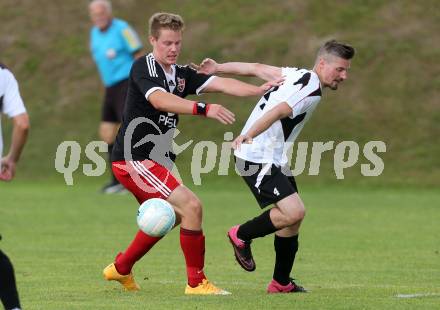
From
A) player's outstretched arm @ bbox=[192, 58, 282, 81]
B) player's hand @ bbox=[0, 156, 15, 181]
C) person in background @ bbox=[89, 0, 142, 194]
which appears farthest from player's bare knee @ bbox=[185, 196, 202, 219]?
person in background @ bbox=[89, 0, 142, 194]

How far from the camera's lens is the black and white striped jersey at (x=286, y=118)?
8.85 meters

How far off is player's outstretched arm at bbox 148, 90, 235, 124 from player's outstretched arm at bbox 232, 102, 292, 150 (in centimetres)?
25

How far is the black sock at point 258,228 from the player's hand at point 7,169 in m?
2.48

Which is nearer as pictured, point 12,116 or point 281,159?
point 12,116

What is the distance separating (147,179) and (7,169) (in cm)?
184

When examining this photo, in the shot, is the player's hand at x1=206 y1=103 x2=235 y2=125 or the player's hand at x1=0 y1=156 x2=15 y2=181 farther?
the player's hand at x1=206 y1=103 x2=235 y2=125

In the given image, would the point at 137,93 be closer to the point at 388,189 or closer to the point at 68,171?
the point at 388,189

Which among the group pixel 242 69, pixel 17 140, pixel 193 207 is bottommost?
pixel 193 207

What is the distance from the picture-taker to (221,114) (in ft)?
26.3

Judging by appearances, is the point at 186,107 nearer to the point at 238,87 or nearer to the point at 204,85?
the point at 238,87

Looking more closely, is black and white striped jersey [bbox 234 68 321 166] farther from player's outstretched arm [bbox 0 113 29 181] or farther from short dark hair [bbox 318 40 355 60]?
player's outstretched arm [bbox 0 113 29 181]

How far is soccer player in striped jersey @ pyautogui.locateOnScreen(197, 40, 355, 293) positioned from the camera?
29.1ft

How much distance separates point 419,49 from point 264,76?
1616 centimetres

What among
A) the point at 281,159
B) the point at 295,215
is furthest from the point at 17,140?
the point at 281,159
